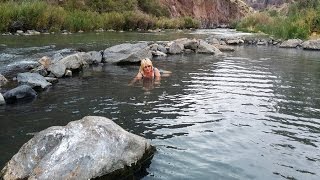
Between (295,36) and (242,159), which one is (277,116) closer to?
(242,159)

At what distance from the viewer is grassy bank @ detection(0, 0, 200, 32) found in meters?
36.3

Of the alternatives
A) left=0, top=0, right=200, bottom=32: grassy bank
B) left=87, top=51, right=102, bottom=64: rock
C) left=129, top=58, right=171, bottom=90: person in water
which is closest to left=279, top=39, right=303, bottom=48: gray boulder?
left=87, top=51, right=102, bottom=64: rock

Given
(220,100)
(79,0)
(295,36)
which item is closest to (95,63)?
(220,100)

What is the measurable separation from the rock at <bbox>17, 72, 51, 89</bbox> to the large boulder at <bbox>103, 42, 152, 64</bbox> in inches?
278

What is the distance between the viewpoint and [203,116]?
35.9 feet

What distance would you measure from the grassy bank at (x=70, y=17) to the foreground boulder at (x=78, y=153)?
97.9 feet

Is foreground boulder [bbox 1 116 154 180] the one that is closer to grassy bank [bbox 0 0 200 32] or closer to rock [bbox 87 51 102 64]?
rock [bbox 87 51 102 64]

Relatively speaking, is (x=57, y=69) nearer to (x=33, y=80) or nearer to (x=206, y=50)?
(x=33, y=80)

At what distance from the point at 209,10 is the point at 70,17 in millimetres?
94952

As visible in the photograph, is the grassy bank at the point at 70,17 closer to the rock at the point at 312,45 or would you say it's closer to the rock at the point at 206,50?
the rock at the point at 206,50

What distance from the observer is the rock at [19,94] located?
481 inches

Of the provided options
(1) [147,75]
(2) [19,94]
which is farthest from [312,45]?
(2) [19,94]

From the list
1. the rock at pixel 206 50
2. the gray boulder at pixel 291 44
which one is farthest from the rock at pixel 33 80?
the gray boulder at pixel 291 44

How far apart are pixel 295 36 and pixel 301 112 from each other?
30.1 meters
